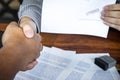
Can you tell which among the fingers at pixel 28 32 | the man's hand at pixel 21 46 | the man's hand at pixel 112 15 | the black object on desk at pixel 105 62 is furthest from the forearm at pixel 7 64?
the man's hand at pixel 112 15

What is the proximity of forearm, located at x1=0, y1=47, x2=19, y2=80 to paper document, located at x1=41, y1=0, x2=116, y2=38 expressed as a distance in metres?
0.39

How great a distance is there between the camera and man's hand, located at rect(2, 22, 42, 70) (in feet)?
2.19

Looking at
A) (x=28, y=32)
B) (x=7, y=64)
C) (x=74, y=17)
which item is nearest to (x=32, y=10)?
(x=74, y=17)

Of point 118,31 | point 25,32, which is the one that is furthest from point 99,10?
point 25,32

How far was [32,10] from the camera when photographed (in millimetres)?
1087

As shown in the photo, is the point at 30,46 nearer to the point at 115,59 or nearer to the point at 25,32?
the point at 25,32

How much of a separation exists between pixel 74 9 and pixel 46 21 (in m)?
0.13

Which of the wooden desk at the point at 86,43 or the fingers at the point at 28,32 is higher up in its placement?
the fingers at the point at 28,32

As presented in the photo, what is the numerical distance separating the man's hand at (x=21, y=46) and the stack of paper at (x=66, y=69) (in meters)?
0.05

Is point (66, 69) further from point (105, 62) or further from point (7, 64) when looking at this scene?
point (7, 64)

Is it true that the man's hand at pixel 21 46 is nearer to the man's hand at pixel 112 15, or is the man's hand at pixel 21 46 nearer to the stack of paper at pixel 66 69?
the stack of paper at pixel 66 69

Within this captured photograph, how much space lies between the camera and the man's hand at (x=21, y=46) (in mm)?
667

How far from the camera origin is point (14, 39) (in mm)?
711

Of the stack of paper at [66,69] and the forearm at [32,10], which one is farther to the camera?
the forearm at [32,10]
